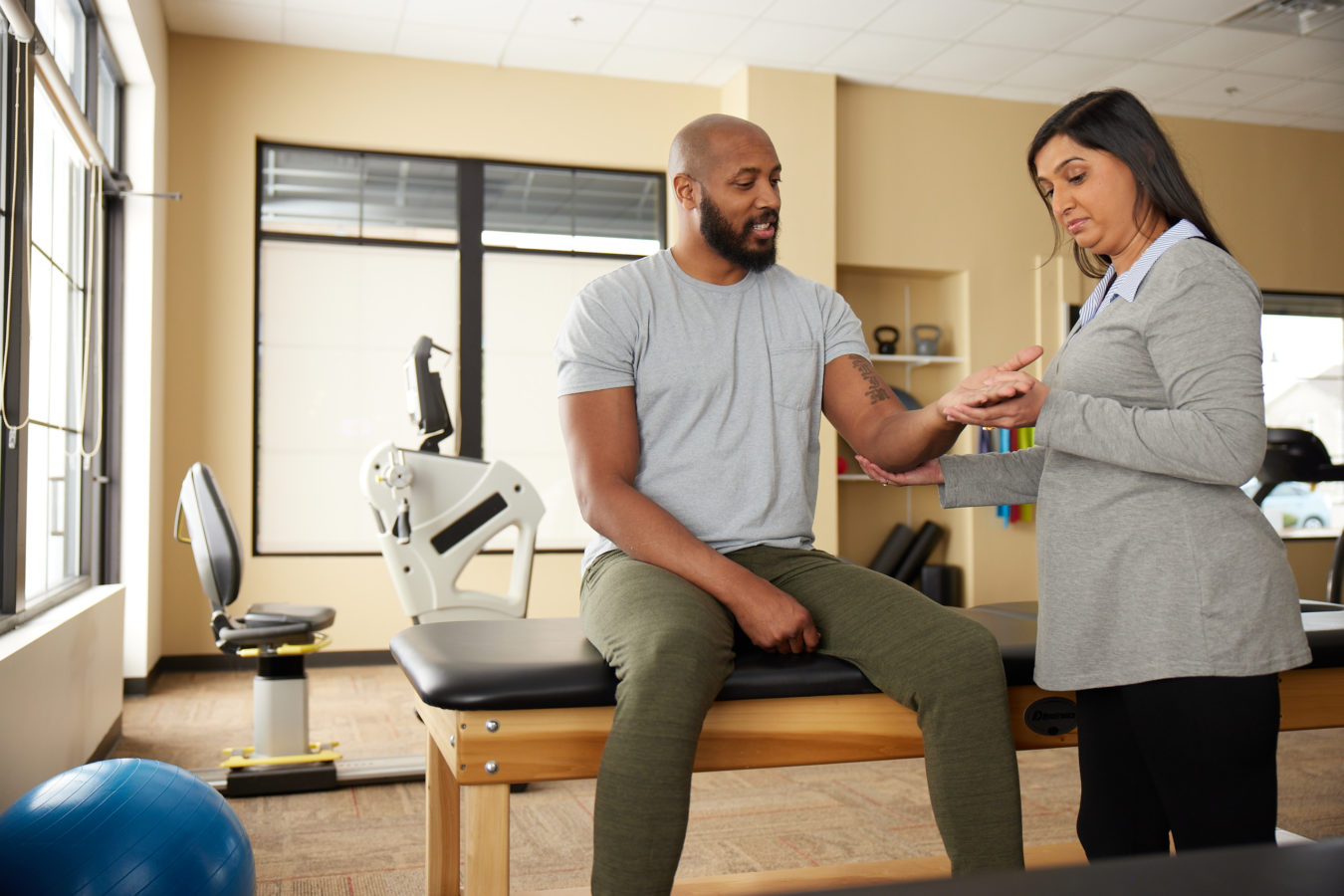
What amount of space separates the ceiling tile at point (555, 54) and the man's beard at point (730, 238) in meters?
3.34

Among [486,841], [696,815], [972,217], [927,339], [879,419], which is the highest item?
[972,217]

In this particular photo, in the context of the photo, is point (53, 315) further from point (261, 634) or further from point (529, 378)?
point (529, 378)

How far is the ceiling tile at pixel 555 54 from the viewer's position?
4668 mm

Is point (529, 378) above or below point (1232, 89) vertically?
below

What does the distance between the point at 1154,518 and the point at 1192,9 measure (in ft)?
13.6

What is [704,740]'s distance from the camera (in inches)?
52.5

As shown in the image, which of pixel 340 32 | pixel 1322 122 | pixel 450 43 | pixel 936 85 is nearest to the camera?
pixel 340 32

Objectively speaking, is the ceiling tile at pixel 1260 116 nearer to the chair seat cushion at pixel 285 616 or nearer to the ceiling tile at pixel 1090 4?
the ceiling tile at pixel 1090 4

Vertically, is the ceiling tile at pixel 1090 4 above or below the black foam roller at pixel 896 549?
above

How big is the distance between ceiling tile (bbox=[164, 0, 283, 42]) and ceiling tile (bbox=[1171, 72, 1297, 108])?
433 cm

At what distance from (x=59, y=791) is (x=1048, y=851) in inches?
60.9

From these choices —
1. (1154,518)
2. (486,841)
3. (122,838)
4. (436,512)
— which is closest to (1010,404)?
(1154,518)

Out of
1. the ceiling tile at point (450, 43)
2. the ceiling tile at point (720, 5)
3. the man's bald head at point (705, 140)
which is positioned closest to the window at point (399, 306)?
the ceiling tile at point (450, 43)

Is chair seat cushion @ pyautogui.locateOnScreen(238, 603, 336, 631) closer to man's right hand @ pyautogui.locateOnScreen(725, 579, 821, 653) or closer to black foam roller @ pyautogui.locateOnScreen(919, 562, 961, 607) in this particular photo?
man's right hand @ pyautogui.locateOnScreen(725, 579, 821, 653)
